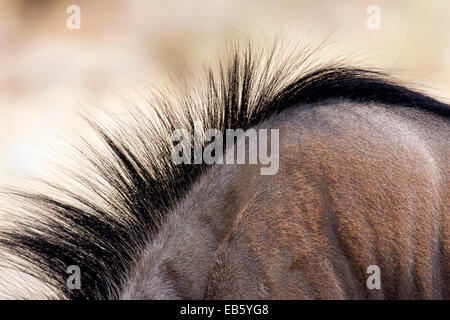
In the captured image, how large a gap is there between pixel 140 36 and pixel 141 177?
5.82m

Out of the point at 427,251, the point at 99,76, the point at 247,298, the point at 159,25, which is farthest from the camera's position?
the point at 159,25

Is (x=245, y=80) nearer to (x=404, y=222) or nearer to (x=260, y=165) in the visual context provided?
(x=260, y=165)

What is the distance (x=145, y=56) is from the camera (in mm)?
7039

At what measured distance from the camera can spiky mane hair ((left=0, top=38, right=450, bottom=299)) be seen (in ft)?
5.44

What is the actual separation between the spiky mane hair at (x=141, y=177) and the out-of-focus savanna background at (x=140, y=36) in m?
4.60

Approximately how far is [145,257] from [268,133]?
0.50 m

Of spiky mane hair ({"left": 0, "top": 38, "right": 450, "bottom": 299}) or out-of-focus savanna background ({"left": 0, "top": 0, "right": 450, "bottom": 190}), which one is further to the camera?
out-of-focus savanna background ({"left": 0, "top": 0, "right": 450, "bottom": 190})

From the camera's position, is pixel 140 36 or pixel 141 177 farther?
pixel 140 36

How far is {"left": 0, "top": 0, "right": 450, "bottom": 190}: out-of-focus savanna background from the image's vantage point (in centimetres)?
662

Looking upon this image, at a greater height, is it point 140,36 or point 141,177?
point 140,36

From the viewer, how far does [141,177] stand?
1.75 meters

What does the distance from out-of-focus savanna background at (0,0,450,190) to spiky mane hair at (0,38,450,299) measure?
4.60 m

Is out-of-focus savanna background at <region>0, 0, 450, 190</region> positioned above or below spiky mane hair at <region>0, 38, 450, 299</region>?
above
